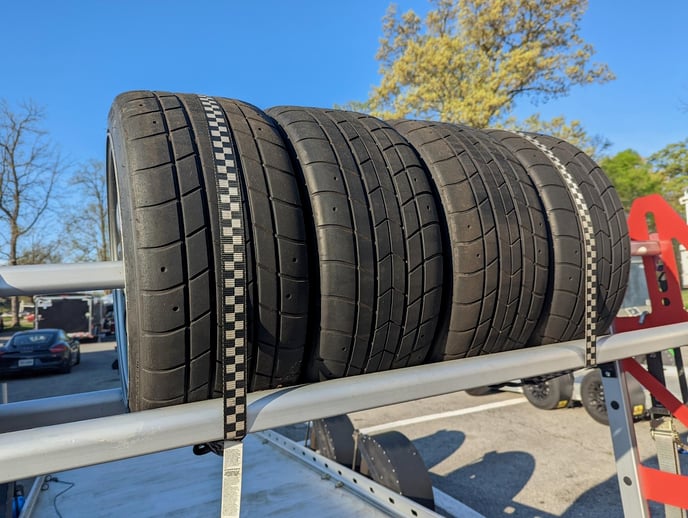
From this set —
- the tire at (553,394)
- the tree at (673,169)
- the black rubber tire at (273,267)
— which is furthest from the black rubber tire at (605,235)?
the tree at (673,169)

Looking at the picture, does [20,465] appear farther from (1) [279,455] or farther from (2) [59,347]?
(2) [59,347]

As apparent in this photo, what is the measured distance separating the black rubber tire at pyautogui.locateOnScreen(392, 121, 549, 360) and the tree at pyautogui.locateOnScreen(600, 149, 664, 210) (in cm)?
2808

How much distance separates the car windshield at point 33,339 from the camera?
1426 cm

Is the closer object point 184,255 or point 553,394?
point 184,255

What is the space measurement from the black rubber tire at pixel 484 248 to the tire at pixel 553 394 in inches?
240

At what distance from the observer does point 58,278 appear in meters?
1.20

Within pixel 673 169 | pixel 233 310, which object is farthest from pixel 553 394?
pixel 673 169

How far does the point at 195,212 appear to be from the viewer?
117 cm

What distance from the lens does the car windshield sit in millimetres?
14258

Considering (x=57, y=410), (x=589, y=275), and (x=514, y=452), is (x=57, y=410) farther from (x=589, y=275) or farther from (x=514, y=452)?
(x=514, y=452)

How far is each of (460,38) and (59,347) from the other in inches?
693

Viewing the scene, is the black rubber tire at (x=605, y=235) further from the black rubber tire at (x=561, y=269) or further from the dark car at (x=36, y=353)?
the dark car at (x=36, y=353)

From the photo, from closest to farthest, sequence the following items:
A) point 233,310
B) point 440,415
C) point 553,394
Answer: point 233,310 < point 553,394 < point 440,415

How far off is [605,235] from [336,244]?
1.18m
